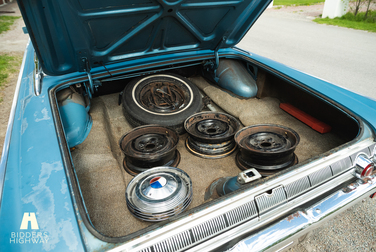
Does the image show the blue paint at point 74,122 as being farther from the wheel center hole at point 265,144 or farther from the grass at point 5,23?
the grass at point 5,23

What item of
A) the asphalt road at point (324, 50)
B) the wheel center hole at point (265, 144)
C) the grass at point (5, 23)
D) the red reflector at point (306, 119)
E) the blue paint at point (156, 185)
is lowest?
the asphalt road at point (324, 50)

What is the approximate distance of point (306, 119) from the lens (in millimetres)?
2164

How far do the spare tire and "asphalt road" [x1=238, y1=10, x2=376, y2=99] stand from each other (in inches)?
113

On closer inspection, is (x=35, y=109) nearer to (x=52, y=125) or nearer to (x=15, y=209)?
(x=52, y=125)

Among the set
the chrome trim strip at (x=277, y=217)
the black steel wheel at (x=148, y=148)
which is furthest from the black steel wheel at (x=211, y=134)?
the chrome trim strip at (x=277, y=217)

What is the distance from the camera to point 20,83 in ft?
6.39

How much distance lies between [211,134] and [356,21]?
33.7 ft

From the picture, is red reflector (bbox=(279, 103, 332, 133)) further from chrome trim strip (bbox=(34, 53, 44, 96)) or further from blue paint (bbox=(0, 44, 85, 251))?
chrome trim strip (bbox=(34, 53, 44, 96))

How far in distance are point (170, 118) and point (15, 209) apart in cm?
139

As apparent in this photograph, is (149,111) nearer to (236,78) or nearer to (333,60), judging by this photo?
(236,78)

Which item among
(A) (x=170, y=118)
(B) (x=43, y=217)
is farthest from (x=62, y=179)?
(A) (x=170, y=118)

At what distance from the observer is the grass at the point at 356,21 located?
8334mm

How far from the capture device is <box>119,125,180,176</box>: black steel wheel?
174 cm

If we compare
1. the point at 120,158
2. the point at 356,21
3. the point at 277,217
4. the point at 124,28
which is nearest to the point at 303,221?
the point at 277,217
